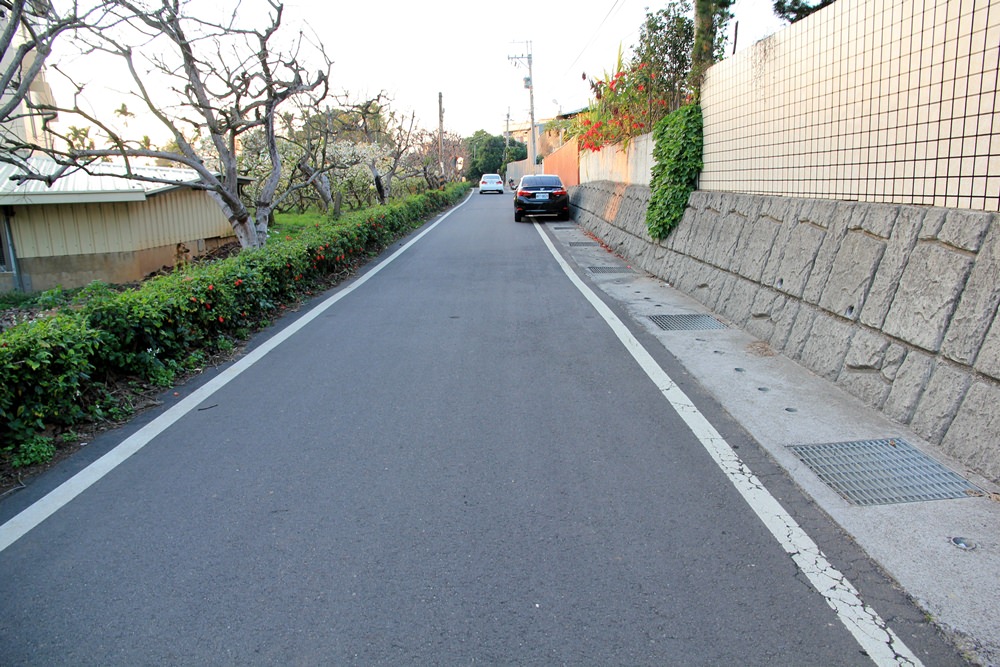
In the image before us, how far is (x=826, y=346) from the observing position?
5812 mm

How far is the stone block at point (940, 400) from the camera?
424 cm

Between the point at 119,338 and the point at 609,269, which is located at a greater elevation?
the point at 119,338

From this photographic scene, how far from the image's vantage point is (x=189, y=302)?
6.79m

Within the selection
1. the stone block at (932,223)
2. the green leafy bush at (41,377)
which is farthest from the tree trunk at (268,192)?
the stone block at (932,223)

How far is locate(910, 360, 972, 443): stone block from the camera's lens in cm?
424

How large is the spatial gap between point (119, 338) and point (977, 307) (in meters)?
6.16

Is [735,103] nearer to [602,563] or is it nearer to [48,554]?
[602,563]

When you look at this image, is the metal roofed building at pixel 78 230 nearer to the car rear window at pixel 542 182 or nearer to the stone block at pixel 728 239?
the car rear window at pixel 542 182

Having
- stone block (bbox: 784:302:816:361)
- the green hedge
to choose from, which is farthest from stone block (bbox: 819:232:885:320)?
the green hedge

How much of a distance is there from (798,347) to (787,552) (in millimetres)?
3387

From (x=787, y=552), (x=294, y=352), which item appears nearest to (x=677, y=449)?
(x=787, y=552)

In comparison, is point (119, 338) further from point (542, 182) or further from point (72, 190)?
point (542, 182)

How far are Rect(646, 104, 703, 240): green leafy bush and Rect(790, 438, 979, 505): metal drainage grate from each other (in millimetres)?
7028

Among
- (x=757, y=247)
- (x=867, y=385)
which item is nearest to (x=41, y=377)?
(x=867, y=385)
